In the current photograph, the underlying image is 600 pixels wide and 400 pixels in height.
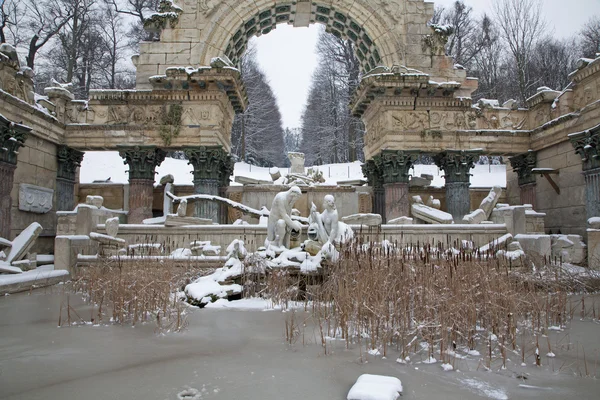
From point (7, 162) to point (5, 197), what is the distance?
1.05m

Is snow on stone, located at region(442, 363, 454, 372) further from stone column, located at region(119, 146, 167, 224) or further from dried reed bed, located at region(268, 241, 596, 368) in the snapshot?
stone column, located at region(119, 146, 167, 224)

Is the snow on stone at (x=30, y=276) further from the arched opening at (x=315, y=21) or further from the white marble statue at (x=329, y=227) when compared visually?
the arched opening at (x=315, y=21)

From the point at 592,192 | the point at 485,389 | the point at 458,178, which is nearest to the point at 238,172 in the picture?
the point at 458,178

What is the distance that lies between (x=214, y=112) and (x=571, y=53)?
119 ft

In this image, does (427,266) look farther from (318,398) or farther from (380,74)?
(380,74)

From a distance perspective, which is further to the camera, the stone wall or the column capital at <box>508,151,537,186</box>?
the column capital at <box>508,151,537,186</box>

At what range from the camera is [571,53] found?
118ft

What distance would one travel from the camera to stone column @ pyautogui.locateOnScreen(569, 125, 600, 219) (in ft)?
39.7

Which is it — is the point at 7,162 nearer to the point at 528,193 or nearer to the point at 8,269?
the point at 8,269

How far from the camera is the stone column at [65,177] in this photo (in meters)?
14.8

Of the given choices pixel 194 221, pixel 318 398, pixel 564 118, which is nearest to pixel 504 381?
pixel 318 398

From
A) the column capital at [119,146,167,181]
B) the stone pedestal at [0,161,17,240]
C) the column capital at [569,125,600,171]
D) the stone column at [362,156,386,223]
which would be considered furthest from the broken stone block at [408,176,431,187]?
the stone pedestal at [0,161,17,240]

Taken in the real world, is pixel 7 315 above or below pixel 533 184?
below

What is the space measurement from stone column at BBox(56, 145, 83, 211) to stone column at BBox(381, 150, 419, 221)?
11.8 meters
